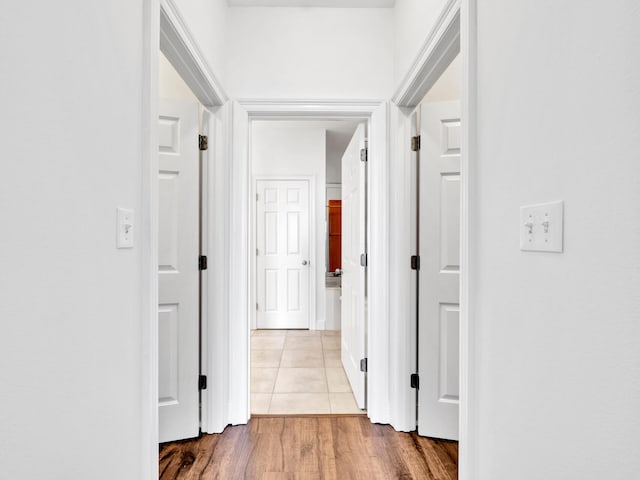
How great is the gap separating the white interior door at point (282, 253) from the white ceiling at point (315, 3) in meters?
2.89

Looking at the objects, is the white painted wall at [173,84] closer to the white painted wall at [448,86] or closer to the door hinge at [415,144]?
the door hinge at [415,144]

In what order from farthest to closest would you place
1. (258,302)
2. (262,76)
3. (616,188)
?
(258,302) → (262,76) → (616,188)

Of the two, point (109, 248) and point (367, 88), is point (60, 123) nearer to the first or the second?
point (109, 248)

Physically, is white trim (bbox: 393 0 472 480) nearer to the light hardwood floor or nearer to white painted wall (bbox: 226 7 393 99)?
the light hardwood floor

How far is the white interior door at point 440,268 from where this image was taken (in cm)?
231

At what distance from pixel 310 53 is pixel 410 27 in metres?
0.70

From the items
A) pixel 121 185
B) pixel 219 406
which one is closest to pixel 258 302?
pixel 219 406

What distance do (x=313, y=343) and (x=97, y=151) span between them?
12.7ft

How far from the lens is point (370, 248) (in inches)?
103

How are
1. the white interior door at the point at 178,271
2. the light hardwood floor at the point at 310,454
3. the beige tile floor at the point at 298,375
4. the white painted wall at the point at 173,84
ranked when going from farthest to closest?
the beige tile floor at the point at 298,375 → the white painted wall at the point at 173,84 → the white interior door at the point at 178,271 → the light hardwood floor at the point at 310,454

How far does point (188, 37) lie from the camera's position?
180 cm

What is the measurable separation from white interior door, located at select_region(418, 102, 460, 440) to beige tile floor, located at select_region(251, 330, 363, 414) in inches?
23.3

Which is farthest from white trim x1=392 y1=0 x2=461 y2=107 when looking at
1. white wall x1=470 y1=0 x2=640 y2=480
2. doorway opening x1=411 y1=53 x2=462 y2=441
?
white wall x1=470 y1=0 x2=640 y2=480

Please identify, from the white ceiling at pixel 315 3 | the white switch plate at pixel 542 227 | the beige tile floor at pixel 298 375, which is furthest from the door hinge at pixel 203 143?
Result: the white switch plate at pixel 542 227
